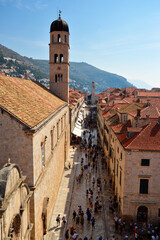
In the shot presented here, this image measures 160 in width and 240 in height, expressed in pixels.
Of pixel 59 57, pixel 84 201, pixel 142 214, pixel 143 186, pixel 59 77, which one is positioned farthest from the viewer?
pixel 59 77

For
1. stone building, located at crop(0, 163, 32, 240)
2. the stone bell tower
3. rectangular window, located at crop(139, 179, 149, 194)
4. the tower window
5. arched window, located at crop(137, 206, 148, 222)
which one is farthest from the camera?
the tower window

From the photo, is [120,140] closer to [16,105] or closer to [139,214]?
[139,214]

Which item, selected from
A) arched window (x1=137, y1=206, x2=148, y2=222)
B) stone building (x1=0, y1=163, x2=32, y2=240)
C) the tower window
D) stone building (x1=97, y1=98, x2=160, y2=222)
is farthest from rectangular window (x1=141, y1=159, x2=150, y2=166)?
the tower window

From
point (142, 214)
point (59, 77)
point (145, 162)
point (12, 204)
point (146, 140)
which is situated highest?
point (59, 77)

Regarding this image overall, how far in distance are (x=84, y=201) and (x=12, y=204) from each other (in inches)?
651

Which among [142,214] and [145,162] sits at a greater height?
[145,162]

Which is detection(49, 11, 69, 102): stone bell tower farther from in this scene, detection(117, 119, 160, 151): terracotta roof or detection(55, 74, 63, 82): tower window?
detection(117, 119, 160, 151): terracotta roof

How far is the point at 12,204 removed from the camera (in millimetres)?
10430

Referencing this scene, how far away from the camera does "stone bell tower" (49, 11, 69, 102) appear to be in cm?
3819

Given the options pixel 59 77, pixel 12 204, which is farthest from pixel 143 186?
pixel 59 77

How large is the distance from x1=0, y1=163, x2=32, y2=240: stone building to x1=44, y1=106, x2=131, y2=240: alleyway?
8.36 m

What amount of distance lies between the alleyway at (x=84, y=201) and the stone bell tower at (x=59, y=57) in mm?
14028

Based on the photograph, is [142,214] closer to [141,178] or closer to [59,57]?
[141,178]

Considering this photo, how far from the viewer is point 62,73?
40344 mm
